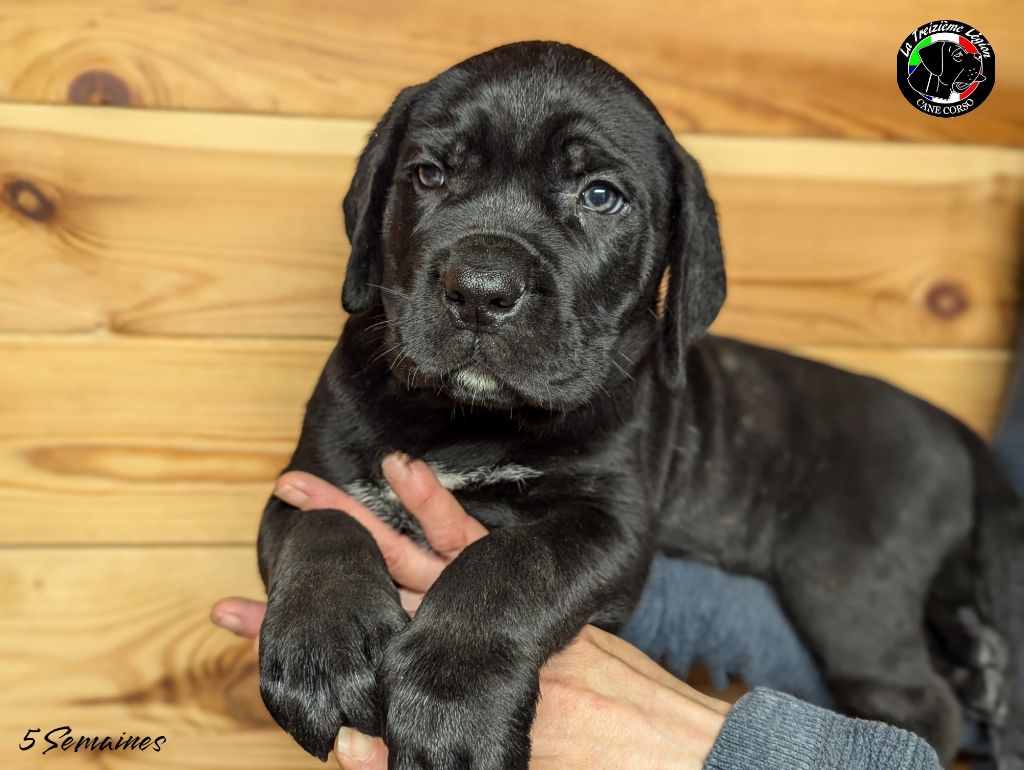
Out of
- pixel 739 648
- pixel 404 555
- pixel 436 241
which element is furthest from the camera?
pixel 739 648

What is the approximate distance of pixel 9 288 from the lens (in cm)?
273

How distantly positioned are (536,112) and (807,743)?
1.27 m

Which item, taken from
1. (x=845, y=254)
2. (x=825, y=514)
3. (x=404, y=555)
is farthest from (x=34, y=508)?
(x=845, y=254)

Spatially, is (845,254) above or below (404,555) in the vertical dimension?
above

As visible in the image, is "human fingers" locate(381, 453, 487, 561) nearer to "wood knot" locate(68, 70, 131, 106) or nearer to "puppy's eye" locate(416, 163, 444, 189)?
"puppy's eye" locate(416, 163, 444, 189)

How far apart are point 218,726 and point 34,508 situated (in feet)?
2.61

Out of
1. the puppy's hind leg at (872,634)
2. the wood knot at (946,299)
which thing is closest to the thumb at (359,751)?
the puppy's hind leg at (872,634)

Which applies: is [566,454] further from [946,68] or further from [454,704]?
[946,68]

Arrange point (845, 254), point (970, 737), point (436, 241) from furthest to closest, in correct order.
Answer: point (845, 254)
point (970, 737)
point (436, 241)

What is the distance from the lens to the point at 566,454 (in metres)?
2.13

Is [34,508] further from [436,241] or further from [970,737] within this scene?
[970,737]

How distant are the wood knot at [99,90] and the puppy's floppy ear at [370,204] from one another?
0.81 metres

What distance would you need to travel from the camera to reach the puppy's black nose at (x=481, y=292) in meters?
1.83

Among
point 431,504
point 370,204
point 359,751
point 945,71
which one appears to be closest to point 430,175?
point 370,204
